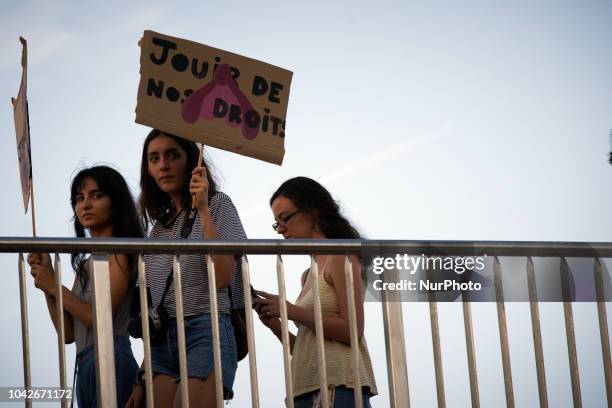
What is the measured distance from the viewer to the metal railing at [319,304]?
470 centimetres

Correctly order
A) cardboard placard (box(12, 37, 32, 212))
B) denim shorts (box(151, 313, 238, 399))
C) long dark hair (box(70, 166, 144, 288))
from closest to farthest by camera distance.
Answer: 1. denim shorts (box(151, 313, 238, 399))
2. long dark hair (box(70, 166, 144, 288))
3. cardboard placard (box(12, 37, 32, 212))

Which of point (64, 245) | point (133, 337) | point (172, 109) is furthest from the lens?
point (172, 109)

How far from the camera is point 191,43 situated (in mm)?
5562

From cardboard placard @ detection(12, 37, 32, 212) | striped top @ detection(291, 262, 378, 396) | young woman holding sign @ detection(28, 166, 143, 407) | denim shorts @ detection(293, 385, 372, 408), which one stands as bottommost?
denim shorts @ detection(293, 385, 372, 408)

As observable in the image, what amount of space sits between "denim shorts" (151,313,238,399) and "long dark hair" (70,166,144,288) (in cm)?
69

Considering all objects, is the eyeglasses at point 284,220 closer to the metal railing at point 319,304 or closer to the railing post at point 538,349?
the metal railing at point 319,304

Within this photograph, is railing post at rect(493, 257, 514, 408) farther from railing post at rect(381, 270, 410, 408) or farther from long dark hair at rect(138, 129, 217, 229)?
long dark hair at rect(138, 129, 217, 229)

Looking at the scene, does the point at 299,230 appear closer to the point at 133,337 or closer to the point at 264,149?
the point at 264,149

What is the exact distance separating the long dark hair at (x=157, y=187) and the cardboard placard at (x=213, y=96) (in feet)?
0.60

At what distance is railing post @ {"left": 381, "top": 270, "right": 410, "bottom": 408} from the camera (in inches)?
195

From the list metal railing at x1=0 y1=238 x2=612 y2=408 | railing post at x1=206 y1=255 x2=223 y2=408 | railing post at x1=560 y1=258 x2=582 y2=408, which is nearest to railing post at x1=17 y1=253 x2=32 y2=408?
metal railing at x1=0 y1=238 x2=612 y2=408

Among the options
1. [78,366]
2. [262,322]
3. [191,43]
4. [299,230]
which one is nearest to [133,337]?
[78,366]

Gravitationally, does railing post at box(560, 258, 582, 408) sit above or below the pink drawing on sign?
below

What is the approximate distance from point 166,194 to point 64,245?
40.5 inches
